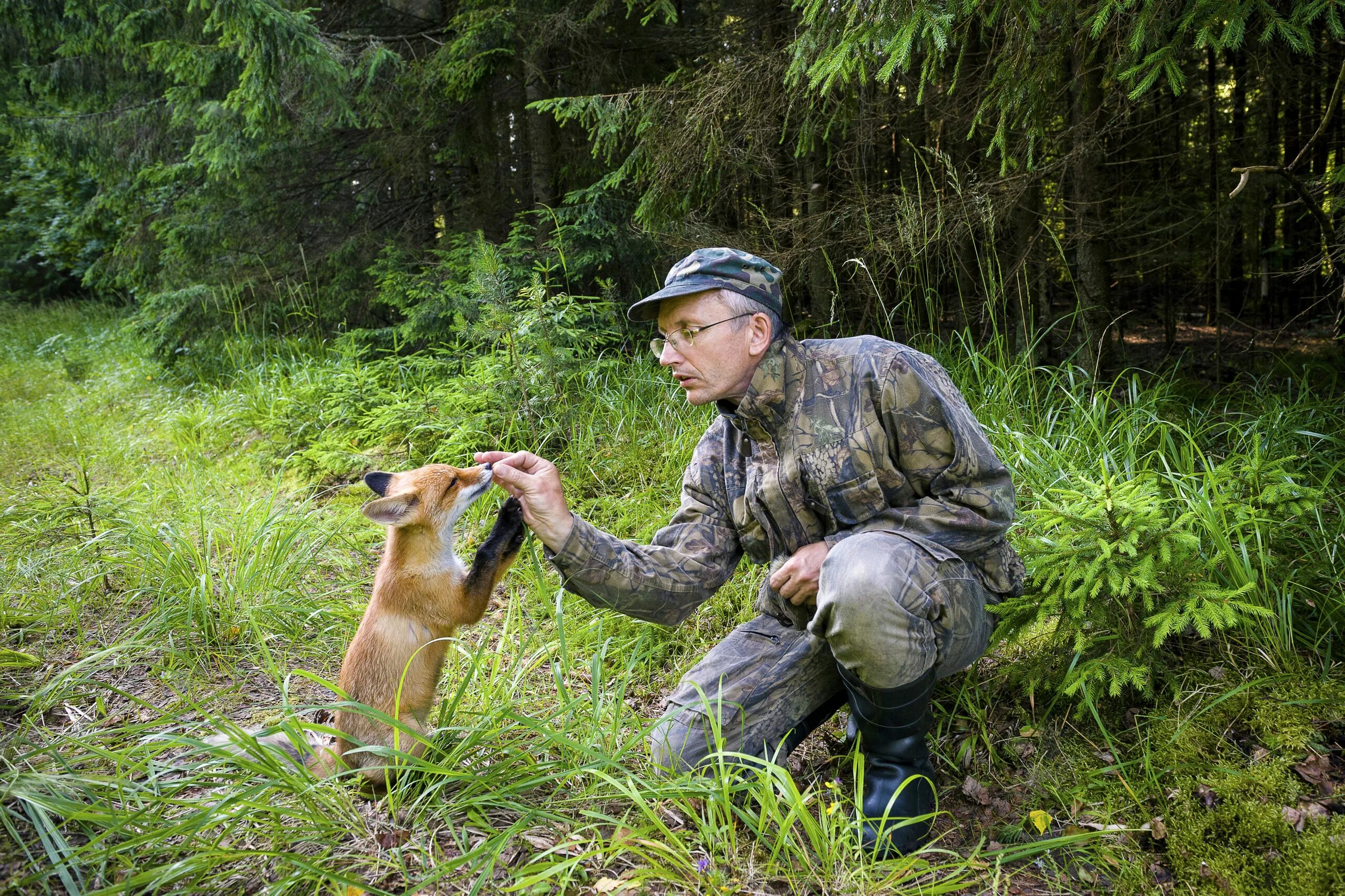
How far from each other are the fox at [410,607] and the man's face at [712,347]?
746mm

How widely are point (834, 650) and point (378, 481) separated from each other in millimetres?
1660

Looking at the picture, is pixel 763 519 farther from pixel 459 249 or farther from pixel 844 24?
pixel 459 249

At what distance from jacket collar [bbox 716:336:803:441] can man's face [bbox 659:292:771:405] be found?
3 centimetres

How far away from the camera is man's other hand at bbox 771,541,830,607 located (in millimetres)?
2670

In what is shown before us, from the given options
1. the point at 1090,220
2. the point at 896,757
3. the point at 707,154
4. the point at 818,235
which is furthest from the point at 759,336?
the point at 1090,220

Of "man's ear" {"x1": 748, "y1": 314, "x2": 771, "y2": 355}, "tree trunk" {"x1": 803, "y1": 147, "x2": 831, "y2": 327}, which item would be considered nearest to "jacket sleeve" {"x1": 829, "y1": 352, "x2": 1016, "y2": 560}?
"man's ear" {"x1": 748, "y1": 314, "x2": 771, "y2": 355}

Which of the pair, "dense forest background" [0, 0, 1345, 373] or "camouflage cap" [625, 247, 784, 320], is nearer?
"camouflage cap" [625, 247, 784, 320]

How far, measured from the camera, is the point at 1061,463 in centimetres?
358

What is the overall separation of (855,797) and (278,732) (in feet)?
5.94

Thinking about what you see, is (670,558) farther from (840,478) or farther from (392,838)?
(392,838)

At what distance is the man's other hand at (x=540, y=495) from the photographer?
8.61 ft

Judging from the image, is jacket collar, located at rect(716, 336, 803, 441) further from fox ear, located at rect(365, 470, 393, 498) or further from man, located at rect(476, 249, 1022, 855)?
fox ear, located at rect(365, 470, 393, 498)

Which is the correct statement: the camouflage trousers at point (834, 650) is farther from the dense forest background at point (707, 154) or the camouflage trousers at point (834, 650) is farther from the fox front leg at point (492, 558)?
the dense forest background at point (707, 154)

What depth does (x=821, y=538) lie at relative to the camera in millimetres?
2803
